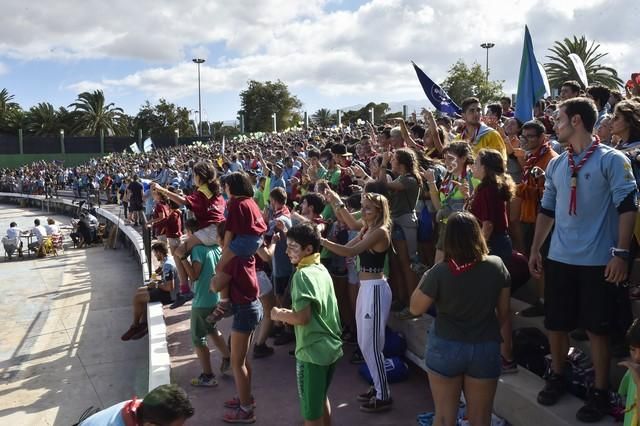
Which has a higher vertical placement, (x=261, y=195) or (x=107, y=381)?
(x=261, y=195)

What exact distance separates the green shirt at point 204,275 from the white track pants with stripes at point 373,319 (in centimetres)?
156

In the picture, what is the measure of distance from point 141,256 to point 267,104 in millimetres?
46932

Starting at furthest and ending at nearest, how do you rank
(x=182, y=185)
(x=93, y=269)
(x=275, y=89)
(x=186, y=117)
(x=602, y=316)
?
(x=186, y=117) → (x=275, y=89) → (x=93, y=269) → (x=182, y=185) → (x=602, y=316)

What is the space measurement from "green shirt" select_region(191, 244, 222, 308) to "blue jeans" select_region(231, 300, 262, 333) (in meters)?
0.64

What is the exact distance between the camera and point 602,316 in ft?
11.1

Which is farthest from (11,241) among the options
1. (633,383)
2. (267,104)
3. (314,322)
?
(267,104)

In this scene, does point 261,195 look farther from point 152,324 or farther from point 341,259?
point 341,259

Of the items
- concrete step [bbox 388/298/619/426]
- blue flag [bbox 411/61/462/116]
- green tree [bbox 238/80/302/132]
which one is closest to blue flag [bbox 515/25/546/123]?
blue flag [bbox 411/61/462/116]

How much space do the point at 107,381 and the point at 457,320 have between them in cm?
806

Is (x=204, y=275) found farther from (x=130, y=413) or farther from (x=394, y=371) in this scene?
(x=130, y=413)

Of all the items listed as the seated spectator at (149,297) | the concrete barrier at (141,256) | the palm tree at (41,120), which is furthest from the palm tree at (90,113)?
the seated spectator at (149,297)

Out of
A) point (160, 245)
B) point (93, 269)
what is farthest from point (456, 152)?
point (93, 269)

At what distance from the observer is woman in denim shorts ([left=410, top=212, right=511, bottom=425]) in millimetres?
3104

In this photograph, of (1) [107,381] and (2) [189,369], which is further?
(1) [107,381]
